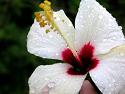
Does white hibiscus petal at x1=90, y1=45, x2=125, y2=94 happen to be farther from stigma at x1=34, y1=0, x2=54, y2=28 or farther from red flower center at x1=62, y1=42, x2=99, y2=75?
stigma at x1=34, y1=0, x2=54, y2=28

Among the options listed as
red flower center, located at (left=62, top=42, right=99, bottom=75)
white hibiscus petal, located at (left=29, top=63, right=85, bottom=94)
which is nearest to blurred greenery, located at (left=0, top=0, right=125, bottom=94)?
red flower center, located at (left=62, top=42, right=99, bottom=75)

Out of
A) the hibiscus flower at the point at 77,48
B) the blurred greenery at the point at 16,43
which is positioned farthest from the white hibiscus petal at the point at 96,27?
the blurred greenery at the point at 16,43

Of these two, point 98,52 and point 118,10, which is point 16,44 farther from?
point 98,52

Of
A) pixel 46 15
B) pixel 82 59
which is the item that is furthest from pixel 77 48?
pixel 46 15

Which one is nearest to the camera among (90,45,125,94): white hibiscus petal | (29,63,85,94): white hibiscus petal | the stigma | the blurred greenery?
(90,45,125,94): white hibiscus petal

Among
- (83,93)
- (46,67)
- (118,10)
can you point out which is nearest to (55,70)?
(46,67)
